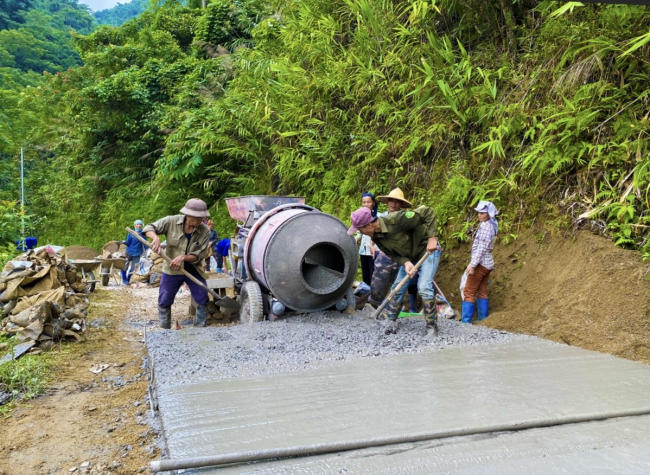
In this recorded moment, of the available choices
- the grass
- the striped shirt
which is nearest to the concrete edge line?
the grass

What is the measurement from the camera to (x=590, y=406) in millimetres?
2697

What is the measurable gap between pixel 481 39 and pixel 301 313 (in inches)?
187

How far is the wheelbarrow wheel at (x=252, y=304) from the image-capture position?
217 inches

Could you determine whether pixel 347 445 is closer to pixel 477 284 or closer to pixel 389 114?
pixel 477 284

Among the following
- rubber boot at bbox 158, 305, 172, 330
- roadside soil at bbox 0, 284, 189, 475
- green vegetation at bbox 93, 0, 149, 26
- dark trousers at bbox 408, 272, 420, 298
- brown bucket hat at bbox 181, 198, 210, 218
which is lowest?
roadside soil at bbox 0, 284, 189, 475

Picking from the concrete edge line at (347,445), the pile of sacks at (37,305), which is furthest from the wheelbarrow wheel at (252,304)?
the concrete edge line at (347,445)

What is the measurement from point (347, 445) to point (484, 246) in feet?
11.9

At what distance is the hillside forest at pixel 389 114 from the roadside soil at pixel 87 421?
4.10 meters

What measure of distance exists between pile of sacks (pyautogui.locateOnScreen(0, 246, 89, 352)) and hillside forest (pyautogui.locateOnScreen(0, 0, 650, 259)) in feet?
6.67

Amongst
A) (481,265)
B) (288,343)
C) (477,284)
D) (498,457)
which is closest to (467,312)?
(477,284)

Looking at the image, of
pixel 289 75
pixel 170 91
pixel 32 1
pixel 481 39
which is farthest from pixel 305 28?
pixel 32 1

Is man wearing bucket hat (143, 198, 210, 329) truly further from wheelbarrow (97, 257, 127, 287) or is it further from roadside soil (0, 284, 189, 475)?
wheelbarrow (97, 257, 127, 287)

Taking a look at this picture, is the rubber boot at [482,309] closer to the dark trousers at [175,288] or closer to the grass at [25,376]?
the dark trousers at [175,288]

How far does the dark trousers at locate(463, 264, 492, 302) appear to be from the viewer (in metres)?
5.52
